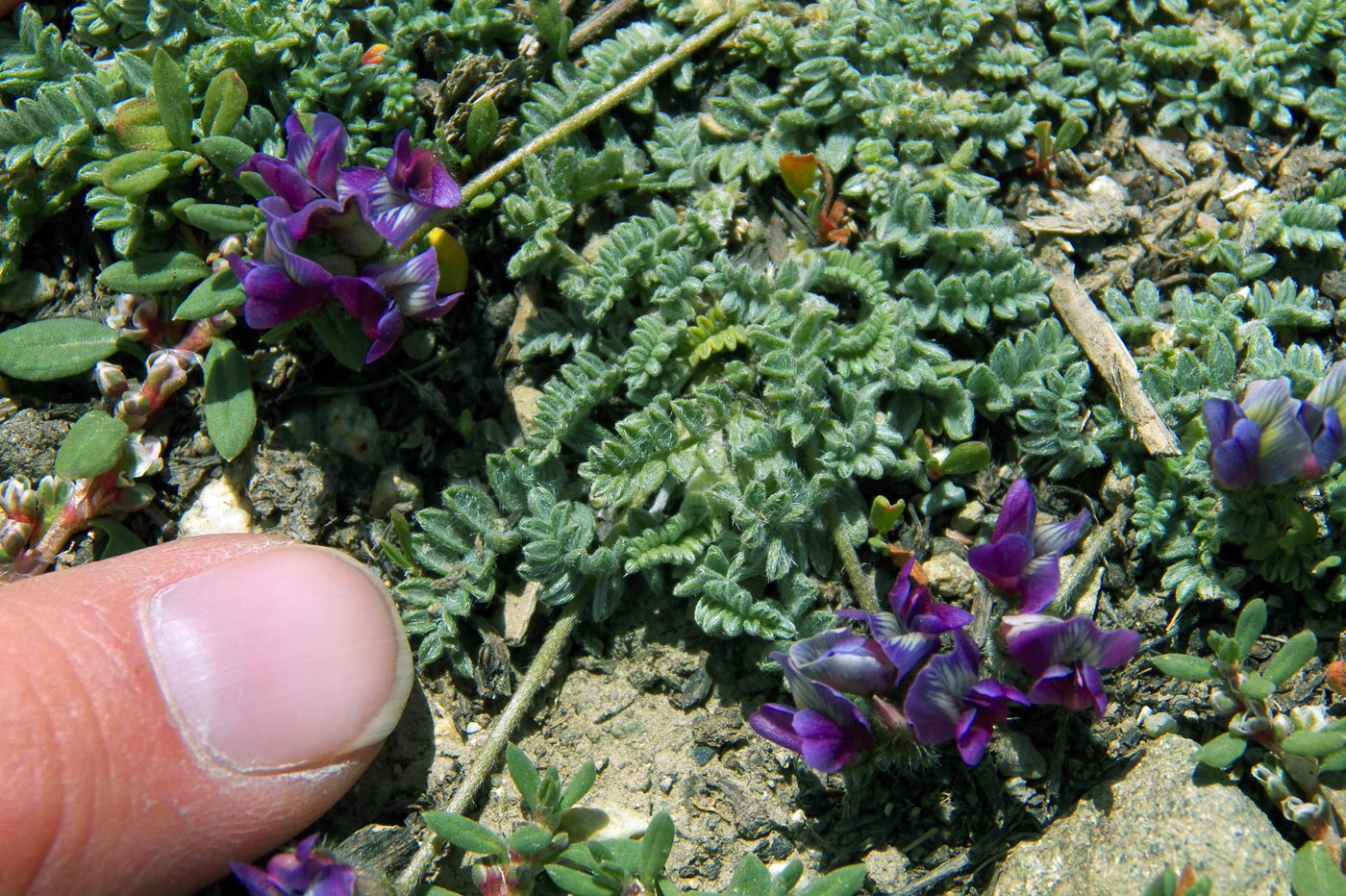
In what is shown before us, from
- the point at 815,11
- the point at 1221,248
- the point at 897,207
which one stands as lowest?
the point at 1221,248

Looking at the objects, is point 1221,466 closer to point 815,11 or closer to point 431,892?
point 815,11

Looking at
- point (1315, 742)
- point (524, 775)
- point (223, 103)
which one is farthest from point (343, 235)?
point (1315, 742)

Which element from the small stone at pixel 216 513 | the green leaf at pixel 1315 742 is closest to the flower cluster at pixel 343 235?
the small stone at pixel 216 513

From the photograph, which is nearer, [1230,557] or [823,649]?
[823,649]

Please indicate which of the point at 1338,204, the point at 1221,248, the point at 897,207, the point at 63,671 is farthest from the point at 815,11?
the point at 63,671

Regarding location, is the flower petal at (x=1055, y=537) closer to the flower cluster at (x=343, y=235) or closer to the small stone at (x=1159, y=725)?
the small stone at (x=1159, y=725)

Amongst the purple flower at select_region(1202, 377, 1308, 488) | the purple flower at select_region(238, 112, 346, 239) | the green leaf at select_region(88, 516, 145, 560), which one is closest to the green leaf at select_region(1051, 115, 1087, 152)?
the purple flower at select_region(1202, 377, 1308, 488)

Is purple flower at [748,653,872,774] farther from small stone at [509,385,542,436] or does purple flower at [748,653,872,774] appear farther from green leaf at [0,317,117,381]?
green leaf at [0,317,117,381]
